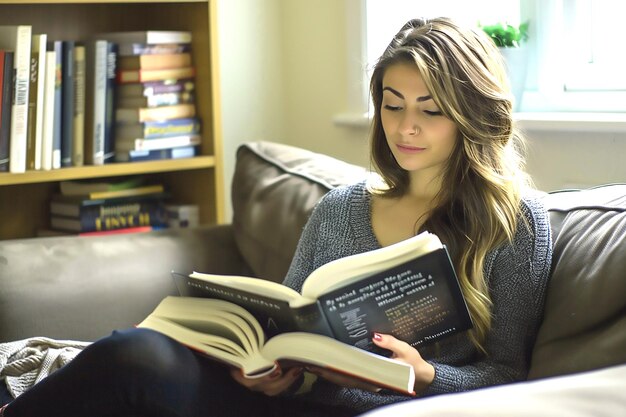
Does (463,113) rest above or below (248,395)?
above

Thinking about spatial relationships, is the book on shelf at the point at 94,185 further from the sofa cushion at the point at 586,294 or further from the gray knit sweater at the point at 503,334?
the sofa cushion at the point at 586,294

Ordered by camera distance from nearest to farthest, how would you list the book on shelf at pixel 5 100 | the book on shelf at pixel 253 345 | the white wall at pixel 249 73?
the book on shelf at pixel 253 345 → the book on shelf at pixel 5 100 → the white wall at pixel 249 73

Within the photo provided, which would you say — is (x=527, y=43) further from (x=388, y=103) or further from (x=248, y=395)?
(x=248, y=395)

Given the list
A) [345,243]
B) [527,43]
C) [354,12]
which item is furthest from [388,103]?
[354,12]

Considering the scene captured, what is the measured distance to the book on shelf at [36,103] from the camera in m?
2.18

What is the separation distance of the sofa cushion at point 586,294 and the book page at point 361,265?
23 centimetres

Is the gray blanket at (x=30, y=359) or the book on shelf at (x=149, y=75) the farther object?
the book on shelf at (x=149, y=75)

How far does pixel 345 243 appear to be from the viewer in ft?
5.18

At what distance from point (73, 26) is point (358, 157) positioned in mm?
849

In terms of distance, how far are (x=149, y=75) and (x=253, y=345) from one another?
120cm

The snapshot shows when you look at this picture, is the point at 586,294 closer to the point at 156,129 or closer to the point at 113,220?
the point at 156,129

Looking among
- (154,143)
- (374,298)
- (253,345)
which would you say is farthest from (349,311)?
(154,143)

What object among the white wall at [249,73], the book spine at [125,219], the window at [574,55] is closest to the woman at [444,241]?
the window at [574,55]

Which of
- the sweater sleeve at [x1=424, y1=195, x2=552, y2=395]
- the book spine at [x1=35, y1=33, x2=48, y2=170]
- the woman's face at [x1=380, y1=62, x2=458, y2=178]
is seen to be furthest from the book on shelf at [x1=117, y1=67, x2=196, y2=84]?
the sweater sleeve at [x1=424, y1=195, x2=552, y2=395]
